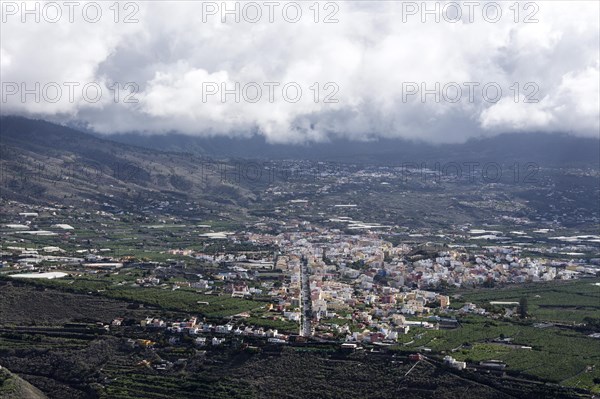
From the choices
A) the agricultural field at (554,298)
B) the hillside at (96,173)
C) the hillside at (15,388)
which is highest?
the hillside at (96,173)

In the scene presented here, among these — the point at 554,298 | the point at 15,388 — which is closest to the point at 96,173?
the point at 554,298

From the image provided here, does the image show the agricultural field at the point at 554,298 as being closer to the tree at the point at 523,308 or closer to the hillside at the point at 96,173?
the tree at the point at 523,308

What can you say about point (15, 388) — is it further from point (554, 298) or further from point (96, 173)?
point (96, 173)

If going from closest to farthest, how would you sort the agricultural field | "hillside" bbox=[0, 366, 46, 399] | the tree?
"hillside" bbox=[0, 366, 46, 399]
the tree
the agricultural field

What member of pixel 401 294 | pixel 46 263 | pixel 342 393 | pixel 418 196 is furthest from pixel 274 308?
pixel 418 196

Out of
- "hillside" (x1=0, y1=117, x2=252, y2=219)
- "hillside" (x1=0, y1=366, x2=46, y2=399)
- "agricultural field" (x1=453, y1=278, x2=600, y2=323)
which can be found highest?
"hillside" (x1=0, y1=117, x2=252, y2=219)

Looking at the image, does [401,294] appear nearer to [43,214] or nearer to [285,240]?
[285,240]

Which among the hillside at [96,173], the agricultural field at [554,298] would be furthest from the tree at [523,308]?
the hillside at [96,173]

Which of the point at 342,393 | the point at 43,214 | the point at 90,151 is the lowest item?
the point at 342,393

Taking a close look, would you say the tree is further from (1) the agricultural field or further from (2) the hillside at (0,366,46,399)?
(2) the hillside at (0,366,46,399)

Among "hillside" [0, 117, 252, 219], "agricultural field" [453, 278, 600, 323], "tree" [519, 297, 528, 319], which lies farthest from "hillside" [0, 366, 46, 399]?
"hillside" [0, 117, 252, 219]

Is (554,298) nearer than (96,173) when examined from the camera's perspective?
Yes
